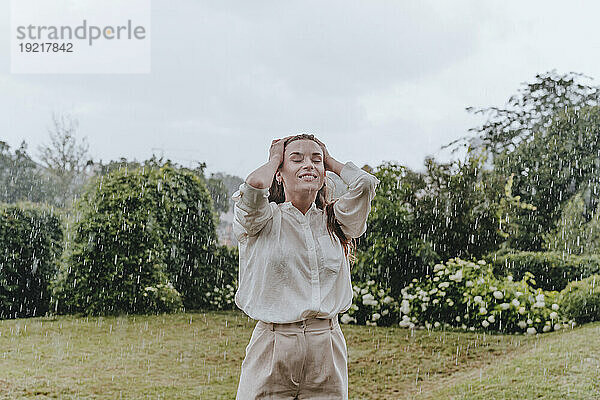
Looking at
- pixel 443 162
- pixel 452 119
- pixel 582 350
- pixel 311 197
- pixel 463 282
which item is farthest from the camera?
pixel 452 119

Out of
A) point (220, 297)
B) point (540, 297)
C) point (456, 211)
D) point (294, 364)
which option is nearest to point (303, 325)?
point (294, 364)

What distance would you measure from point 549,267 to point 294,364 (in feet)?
15.2

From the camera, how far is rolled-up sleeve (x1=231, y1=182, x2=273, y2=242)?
1686mm

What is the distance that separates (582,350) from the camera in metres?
4.22

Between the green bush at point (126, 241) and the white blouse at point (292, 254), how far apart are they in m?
3.85

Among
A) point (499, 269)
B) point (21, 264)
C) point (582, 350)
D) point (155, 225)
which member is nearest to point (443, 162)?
point (499, 269)

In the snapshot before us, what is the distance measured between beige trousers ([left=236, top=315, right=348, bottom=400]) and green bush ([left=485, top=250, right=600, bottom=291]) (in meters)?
4.38

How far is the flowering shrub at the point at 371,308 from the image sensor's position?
537 centimetres

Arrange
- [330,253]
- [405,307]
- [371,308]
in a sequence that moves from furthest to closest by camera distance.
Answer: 1. [371,308]
2. [405,307]
3. [330,253]

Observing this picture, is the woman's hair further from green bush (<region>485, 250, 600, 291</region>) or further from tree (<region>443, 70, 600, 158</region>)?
tree (<region>443, 70, 600, 158</region>)

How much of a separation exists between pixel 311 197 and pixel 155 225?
3959 mm

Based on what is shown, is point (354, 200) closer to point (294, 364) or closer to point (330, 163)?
point (330, 163)

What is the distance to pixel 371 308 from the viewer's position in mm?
5383

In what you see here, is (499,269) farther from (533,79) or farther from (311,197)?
(311,197)
